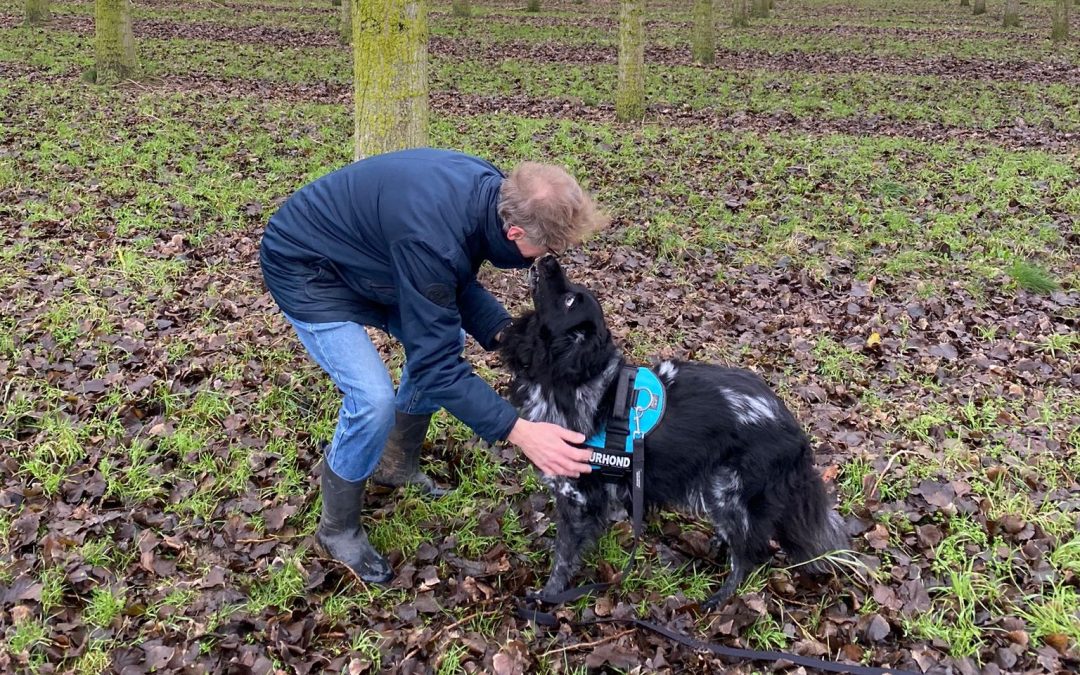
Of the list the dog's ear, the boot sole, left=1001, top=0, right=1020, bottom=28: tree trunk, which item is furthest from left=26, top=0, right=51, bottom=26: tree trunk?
left=1001, top=0, right=1020, bottom=28: tree trunk

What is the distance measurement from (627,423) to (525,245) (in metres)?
1.08

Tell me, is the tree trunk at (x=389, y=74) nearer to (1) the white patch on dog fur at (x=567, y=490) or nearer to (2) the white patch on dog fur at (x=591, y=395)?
(2) the white patch on dog fur at (x=591, y=395)

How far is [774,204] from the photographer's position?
909cm

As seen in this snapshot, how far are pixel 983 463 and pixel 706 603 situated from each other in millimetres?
2203

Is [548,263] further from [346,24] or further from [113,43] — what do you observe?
[346,24]

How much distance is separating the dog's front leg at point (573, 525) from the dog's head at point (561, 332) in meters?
0.66

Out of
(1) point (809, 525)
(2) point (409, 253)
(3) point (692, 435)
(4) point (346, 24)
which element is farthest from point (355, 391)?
(4) point (346, 24)

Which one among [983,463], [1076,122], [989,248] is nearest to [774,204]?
[989,248]

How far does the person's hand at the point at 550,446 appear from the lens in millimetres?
3400

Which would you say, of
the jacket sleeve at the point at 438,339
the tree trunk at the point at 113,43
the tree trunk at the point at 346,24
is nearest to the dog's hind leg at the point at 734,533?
the jacket sleeve at the point at 438,339

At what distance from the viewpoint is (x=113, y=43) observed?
1426 cm

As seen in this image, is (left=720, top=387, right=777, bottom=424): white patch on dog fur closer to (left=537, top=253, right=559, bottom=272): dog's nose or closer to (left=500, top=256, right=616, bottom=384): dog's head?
(left=500, top=256, right=616, bottom=384): dog's head

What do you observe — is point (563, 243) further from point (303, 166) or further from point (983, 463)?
point (303, 166)

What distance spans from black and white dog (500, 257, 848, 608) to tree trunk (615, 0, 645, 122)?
10.5m
